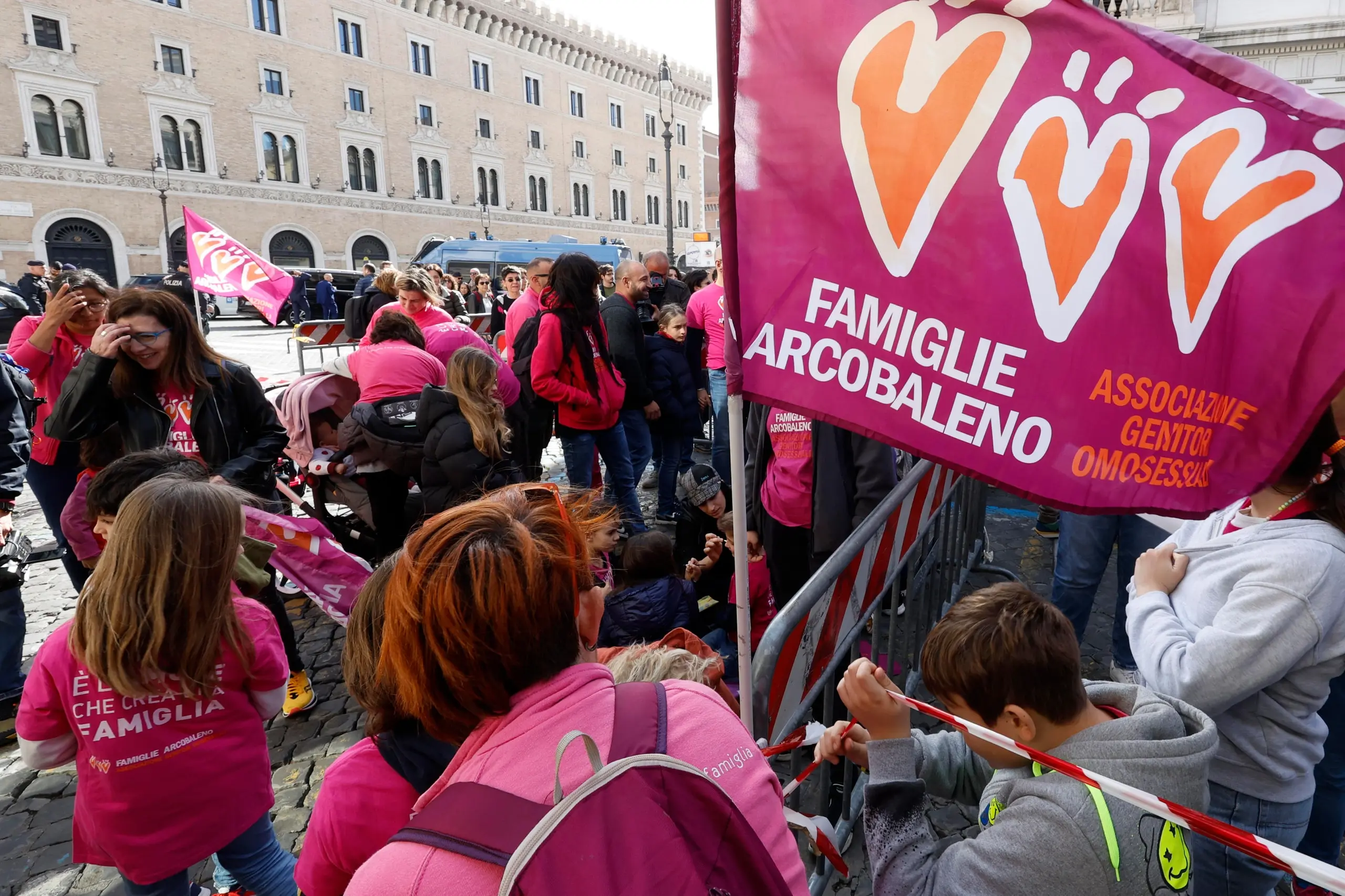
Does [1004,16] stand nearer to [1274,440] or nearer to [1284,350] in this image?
[1284,350]

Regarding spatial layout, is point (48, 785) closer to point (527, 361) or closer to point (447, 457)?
point (447, 457)

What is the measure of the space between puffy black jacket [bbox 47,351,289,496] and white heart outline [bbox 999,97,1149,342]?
3.07 m

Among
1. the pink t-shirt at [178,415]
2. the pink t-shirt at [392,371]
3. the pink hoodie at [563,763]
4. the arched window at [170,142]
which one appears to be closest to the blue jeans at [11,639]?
the pink t-shirt at [178,415]

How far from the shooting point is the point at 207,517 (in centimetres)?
194

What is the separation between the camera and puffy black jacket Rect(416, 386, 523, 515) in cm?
377

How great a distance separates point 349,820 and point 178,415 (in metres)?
2.57

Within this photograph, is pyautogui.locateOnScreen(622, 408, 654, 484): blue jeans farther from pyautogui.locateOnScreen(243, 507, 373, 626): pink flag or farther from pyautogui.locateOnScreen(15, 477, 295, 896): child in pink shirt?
pyautogui.locateOnScreen(15, 477, 295, 896): child in pink shirt

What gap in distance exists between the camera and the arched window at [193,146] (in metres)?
34.1

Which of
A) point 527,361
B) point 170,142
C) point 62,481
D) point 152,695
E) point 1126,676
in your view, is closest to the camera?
point 152,695

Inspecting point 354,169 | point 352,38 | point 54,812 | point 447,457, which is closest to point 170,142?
point 354,169

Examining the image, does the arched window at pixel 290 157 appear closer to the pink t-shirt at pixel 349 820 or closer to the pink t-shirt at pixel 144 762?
the pink t-shirt at pixel 144 762

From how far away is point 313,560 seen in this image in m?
3.15

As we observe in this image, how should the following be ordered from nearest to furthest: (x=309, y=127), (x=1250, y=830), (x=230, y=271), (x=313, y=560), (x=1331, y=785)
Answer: (x=1250, y=830)
(x=1331, y=785)
(x=313, y=560)
(x=230, y=271)
(x=309, y=127)

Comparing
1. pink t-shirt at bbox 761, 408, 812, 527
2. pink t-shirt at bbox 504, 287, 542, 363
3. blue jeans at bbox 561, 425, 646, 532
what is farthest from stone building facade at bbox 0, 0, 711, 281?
pink t-shirt at bbox 761, 408, 812, 527
